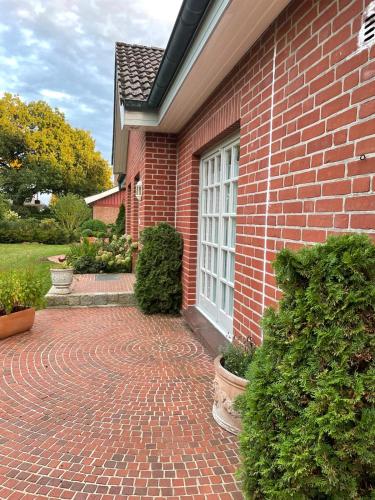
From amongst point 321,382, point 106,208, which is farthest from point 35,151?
point 321,382

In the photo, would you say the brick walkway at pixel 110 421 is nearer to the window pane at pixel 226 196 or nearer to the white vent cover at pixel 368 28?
the window pane at pixel 226 196

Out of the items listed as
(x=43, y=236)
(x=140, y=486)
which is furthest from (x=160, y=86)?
(x=43, y=236)

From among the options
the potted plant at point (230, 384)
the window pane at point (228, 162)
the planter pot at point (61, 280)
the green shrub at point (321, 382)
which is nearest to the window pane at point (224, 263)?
the window pane at point (228, 162)

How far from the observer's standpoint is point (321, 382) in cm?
133

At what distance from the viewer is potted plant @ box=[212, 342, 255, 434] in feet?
7.98

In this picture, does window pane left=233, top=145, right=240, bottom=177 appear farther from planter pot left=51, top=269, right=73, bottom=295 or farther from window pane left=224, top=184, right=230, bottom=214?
planter pot left=51, top=269, right=73, bottom=295

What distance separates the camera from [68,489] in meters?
1.95

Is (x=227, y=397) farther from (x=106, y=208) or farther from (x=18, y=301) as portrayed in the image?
(x=106, y=208)

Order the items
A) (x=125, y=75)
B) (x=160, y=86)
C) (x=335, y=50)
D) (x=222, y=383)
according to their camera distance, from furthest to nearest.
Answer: (x=125, y=75) < (x=160, y=86) < (x=222, y=383) < (x=335, y=50)

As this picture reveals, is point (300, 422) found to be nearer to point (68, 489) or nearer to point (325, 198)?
point (325, 198)

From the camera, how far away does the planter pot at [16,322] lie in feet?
14.4

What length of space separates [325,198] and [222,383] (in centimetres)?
154

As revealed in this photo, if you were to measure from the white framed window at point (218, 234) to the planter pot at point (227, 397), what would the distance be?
125cm

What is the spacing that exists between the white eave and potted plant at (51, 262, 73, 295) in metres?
3.27
